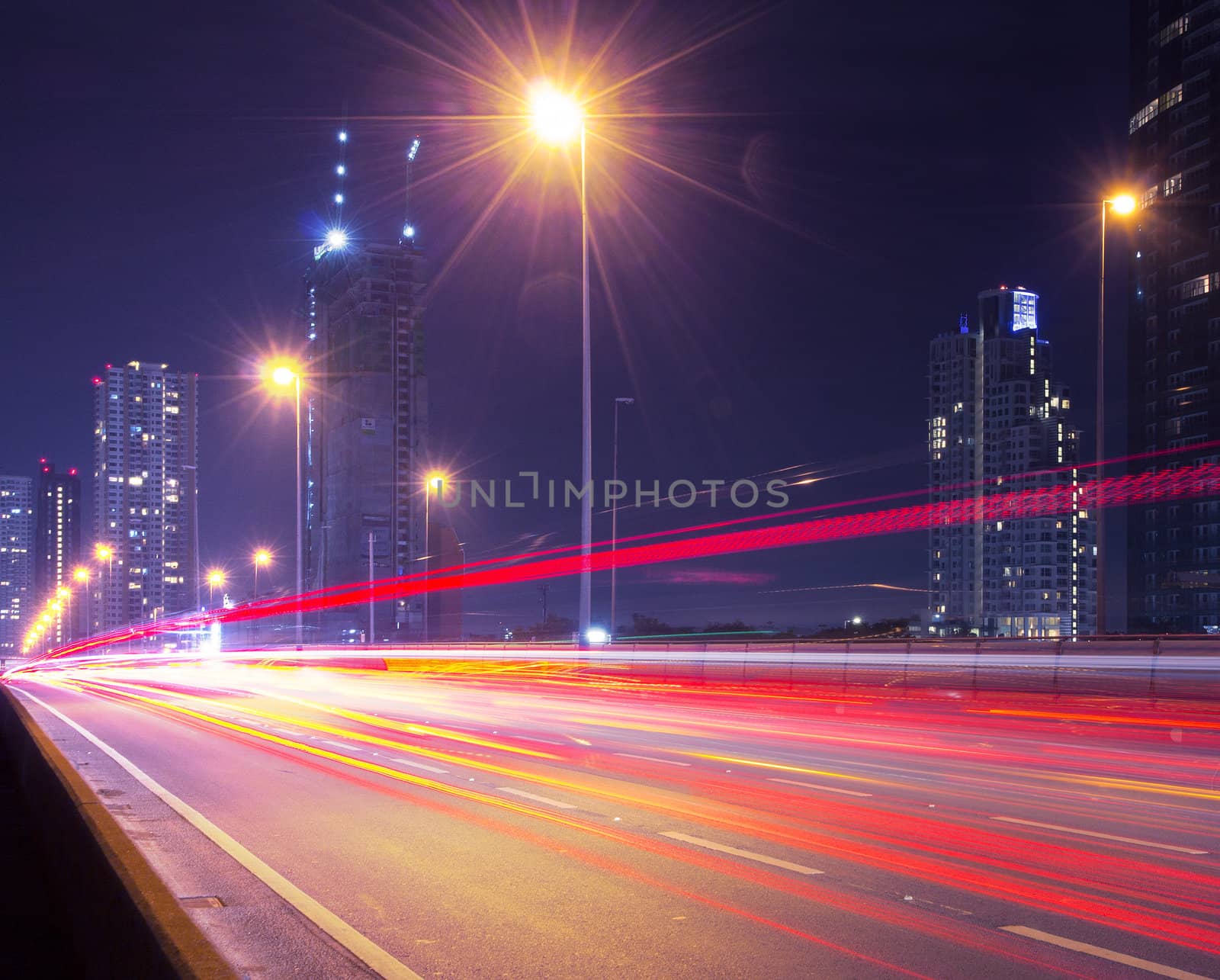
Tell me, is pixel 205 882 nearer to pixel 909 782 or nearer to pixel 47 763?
pixel 47 763

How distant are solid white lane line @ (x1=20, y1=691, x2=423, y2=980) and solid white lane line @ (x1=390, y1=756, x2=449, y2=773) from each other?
2.95 m

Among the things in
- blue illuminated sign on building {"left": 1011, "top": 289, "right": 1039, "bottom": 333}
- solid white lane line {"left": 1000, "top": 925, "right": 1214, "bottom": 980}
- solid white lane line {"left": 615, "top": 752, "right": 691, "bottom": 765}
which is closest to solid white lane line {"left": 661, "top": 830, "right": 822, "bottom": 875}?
solid white lane line {"left": 1000, "top": 925, "right": 1214, "bottom": 980}

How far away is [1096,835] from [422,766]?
26.6 ft

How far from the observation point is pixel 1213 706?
67.6 feet

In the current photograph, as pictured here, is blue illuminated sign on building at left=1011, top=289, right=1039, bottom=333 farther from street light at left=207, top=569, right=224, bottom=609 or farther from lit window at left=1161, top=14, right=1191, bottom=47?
street light at left=207, top=569, right=224, bottom=609

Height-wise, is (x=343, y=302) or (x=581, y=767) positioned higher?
(x=343, y=302)

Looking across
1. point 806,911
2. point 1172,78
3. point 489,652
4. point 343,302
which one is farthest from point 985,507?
point 806,911

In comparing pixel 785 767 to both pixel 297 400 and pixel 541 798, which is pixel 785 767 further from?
pixel 297 400

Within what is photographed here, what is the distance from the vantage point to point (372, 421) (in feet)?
462

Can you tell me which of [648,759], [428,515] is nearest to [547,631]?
[428,515]

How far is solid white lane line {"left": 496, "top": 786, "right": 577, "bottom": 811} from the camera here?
10.8 m

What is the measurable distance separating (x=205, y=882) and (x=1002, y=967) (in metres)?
4.93

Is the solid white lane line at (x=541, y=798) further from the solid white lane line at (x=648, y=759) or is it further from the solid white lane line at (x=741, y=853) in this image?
the solid white lane line at (x=648, y=759)

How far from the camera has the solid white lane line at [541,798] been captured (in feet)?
35.5
